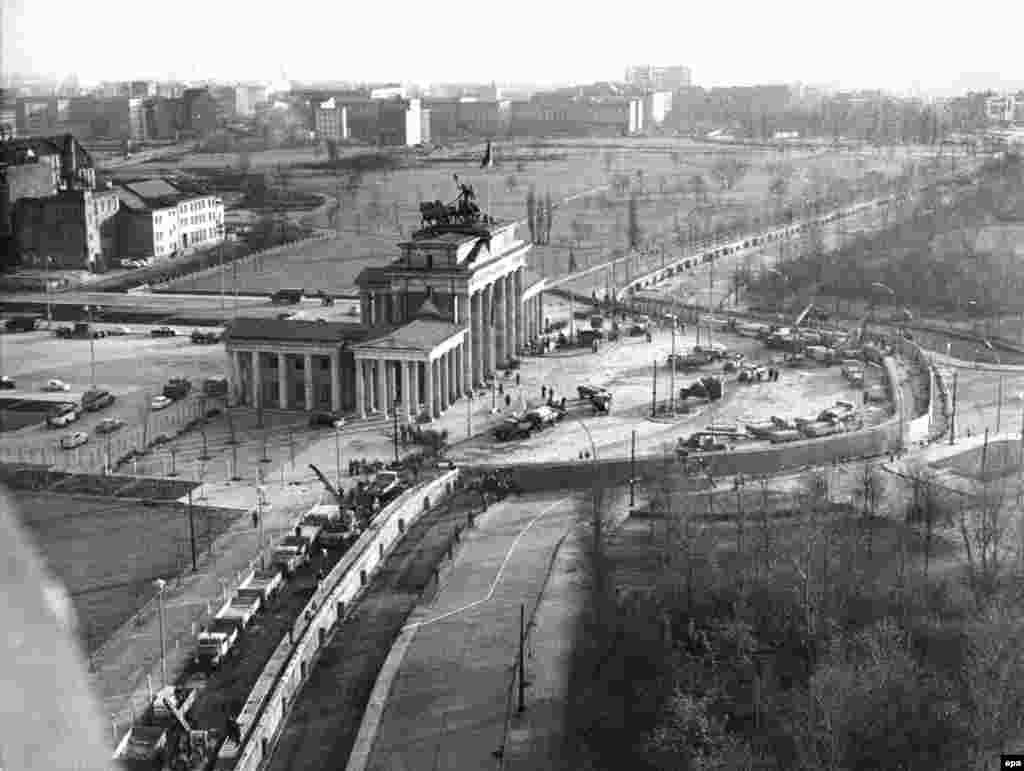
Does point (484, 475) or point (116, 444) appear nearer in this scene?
point (484, 475)

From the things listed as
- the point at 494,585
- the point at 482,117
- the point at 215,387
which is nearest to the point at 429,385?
the point at 215,387

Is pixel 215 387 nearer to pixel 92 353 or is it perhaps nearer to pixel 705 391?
pixel 92 353

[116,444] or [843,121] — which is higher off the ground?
[843,121]

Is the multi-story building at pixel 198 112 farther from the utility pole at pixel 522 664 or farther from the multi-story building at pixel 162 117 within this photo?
the utility pole at pixel 522 664

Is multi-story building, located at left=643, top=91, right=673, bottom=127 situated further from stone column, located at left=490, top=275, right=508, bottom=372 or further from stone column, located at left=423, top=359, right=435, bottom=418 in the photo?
stone column, located at left=423, top=359, right=435, bottom=418

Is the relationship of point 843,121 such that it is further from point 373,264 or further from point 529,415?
point 529,415

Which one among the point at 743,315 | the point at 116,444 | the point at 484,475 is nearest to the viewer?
the point at 484,475

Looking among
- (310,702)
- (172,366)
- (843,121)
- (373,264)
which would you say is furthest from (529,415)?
(843,121)
